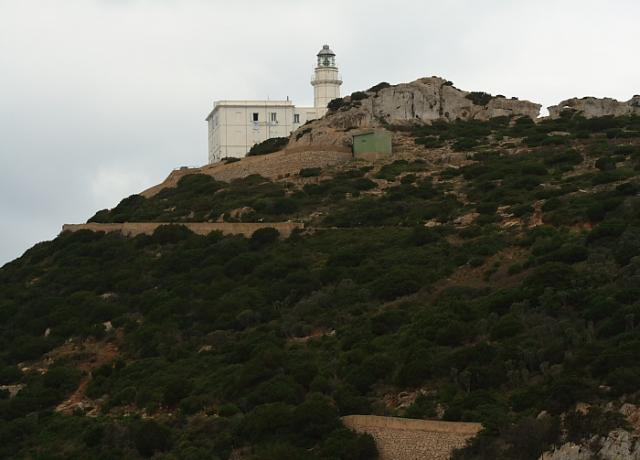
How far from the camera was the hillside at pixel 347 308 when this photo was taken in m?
34.0

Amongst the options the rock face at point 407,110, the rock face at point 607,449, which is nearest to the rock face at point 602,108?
the rock face at point 407,110

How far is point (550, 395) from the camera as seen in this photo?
31.5 m

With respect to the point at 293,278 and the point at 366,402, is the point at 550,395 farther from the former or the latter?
the point at 293,278

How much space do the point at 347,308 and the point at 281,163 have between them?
21628 mm

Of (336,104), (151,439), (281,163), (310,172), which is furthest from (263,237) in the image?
(151,439)

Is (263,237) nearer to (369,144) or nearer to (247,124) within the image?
(369,144)

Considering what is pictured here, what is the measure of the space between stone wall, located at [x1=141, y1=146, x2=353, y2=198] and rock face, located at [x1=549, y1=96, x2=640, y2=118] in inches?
546

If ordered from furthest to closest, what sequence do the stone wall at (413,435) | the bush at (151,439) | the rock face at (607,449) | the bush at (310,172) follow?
the bush at (310,172)
the bush at (151,439)
the stone wall at (413,435)
the rock face at (607,449)

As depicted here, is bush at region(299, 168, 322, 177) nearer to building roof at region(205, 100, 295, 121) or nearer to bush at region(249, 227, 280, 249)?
bush at region(249, 227, 280, 249)

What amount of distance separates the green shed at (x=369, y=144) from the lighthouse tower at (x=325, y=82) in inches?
576

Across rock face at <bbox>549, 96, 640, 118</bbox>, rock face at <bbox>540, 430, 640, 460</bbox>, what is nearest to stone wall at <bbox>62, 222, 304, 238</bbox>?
rock face at <bbox>549, 96, 640, 118</bbox>

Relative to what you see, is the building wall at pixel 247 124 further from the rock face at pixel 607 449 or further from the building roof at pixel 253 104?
the rock face at pixel 607 449

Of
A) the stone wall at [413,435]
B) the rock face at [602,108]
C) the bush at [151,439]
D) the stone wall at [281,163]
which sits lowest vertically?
the bush at [151,439]

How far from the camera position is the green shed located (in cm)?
6631
